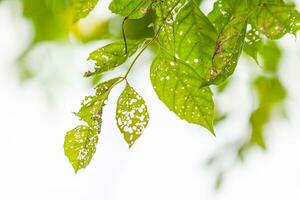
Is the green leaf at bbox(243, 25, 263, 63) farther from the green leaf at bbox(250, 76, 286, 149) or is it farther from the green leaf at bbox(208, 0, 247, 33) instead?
the green leaf at bbox(250, 76, 286, 149)

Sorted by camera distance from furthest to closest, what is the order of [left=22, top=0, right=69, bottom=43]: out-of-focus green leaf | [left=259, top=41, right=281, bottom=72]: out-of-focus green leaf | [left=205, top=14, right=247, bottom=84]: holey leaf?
[left=22, top=0, right=69, bottom=43]: out-of-focus green leaf, [left=259, top=41, right=281, bottom=72]: out-of-focus green leaf, [left=205, top=14, right=247, bottom=84]: holey leaf

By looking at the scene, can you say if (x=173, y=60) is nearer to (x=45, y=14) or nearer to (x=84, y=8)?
(x=84, y=8)

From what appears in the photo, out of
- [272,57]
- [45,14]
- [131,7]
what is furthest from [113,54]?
[45,14]

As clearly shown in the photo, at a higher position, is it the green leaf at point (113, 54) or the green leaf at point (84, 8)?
the green leaf at point (84, 8)

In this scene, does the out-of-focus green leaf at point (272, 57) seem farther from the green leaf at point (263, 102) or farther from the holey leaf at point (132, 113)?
the holey leaf at point (132, 113)

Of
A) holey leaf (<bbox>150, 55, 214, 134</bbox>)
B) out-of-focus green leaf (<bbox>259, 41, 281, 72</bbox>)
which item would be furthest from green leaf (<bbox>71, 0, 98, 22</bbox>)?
out-of-focus green leaf (<bbox>259, 41, 281, 72</bbox>)

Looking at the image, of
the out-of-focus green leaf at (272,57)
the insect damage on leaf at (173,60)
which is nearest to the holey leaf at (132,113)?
the insect damage on leaf at (173,60)

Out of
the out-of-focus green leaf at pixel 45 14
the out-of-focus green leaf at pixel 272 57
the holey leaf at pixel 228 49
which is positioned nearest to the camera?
the holey leaf at pixel 228 49
